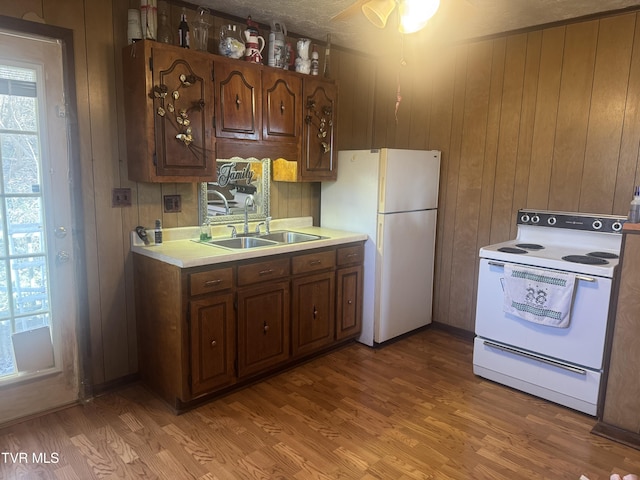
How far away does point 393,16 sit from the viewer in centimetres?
261

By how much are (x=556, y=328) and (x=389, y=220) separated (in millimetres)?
1309

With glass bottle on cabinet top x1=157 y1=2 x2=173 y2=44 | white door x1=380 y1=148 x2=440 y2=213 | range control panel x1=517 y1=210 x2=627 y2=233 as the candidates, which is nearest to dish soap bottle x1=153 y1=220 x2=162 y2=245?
glass bottle on cabinet top x1=157 y1=2 x2=173 y2=44

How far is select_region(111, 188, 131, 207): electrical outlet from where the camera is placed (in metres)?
2.63

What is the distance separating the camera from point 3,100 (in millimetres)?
2236

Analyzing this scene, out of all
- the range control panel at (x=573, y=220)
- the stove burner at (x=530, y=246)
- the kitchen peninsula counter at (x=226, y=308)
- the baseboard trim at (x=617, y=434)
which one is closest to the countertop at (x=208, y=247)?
the kitchen peninsula counter at (x=226, y=308)

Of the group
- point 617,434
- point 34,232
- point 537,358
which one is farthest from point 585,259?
point 34,232

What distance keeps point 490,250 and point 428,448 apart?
1.31m

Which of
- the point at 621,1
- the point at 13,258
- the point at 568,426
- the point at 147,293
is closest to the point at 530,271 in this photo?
the point at 568,426

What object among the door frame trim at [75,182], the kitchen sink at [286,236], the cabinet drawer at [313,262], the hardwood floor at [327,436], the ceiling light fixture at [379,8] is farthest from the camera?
the kitchen sink at [286,236]

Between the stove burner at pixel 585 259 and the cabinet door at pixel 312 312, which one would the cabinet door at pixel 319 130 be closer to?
the cabinet door at pixel 312 312

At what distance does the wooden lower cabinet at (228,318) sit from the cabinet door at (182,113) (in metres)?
0.60

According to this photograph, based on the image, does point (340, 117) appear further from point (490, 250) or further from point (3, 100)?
point (3, 100)

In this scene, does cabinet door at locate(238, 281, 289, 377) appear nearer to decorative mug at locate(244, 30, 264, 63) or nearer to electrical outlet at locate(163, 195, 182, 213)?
electrical outlet at locate(163, 195, 182, 213)

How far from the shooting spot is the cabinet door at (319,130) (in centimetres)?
325
